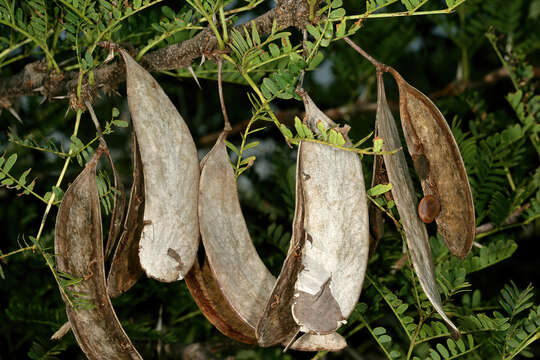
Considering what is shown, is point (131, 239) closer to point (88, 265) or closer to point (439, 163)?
point (88, 265)

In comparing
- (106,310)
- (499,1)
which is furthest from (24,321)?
(499,1)

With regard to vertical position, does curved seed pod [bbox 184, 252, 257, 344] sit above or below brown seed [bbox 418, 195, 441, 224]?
below

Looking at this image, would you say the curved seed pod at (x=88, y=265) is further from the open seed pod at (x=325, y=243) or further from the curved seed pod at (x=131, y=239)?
the open seed pod at (x=325, y=243)

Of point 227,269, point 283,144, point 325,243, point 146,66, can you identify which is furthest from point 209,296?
point 283,144

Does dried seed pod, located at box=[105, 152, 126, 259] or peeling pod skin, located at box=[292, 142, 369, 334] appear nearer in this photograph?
peeling pod skin, located at box=[292, 142, 369, 334]

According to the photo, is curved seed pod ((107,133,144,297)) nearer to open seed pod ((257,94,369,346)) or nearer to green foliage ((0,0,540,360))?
green foliage ((0,0,540,360))

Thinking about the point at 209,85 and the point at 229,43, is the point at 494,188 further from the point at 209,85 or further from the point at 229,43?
the point at 209,85

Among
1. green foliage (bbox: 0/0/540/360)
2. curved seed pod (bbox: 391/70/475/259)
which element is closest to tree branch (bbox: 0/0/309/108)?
green foliage (bbox: 0/0/540/360)
